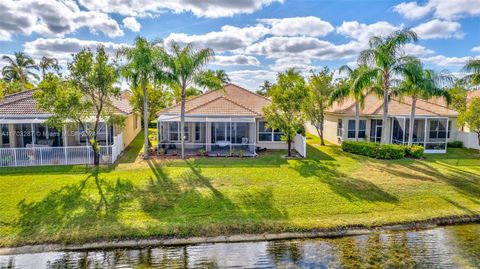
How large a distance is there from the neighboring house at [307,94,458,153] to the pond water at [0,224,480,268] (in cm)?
1611

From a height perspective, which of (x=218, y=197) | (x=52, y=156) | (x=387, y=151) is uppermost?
(x=387, y=151)

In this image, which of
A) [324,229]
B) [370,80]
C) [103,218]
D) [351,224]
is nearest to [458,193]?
[351,224]

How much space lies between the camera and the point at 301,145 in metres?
21.7

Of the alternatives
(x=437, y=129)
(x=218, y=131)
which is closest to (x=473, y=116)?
(x=437, y=129)

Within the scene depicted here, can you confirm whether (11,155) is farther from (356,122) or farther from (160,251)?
(356,122)

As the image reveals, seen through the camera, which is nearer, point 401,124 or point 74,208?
point 74,208

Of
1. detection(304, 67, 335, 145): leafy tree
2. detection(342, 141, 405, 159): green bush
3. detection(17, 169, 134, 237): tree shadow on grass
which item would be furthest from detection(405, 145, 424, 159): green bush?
detection(17, 169, 134, 237): tree shadow on grass

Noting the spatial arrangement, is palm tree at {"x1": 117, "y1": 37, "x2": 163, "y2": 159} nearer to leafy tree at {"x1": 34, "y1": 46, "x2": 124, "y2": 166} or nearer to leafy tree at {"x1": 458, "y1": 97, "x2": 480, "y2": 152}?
leafy tree at {"x1": 34, "y1": 46, "x2": 124, "y2": 166}

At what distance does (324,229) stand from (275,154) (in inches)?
459

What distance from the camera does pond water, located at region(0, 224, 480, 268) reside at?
8578 mm

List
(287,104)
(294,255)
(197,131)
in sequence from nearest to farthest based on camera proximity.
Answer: (294,255) → (287,104) → (197,131)

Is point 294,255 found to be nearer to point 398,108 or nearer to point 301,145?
point 301,145

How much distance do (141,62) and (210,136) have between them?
770 cm

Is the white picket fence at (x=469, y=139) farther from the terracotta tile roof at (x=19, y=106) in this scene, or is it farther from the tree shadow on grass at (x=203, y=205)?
the terracotta tile roof at (x=19, y=106)
